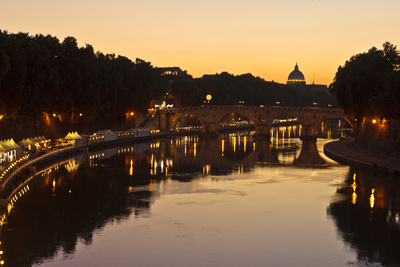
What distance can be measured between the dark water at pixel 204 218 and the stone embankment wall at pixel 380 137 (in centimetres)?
606

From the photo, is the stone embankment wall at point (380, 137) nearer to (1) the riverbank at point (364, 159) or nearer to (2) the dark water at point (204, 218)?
(1) the riverbank at point (364, 159)

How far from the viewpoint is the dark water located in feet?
90.7

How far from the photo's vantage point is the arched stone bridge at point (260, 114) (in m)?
119

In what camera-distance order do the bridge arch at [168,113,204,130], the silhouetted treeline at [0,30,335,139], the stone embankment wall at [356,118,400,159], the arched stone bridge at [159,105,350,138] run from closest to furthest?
the stone embankment wall at [356,118,400,159], the silhouetted treeline at [0,30,335,139], the arched stone bridge at [159,105,350,138], the bridge arch at [168,113,204,130]

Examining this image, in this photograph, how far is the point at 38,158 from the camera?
200 feet

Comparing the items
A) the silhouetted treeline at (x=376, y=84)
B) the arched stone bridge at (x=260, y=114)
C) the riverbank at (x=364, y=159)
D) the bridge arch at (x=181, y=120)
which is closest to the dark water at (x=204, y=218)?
the riverbank at (x=364, y=159)

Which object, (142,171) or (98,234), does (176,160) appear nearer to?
(142,171)

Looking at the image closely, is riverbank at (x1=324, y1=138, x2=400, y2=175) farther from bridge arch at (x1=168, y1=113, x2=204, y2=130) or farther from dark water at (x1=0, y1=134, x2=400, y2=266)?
bridge arch at (x1=168, y1=113, x2=204, y2=130)

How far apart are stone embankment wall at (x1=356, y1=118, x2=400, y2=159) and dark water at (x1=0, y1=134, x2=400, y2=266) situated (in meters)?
6.06

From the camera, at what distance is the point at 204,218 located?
35625 mm

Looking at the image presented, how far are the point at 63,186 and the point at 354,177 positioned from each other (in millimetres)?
26445

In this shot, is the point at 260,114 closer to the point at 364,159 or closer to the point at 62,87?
the point at 62,87

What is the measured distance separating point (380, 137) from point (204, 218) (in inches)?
1558

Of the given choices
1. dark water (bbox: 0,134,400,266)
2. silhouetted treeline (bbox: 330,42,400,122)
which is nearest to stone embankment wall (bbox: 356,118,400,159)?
silhouetted treeline (bbox: 330,42,400,122)
